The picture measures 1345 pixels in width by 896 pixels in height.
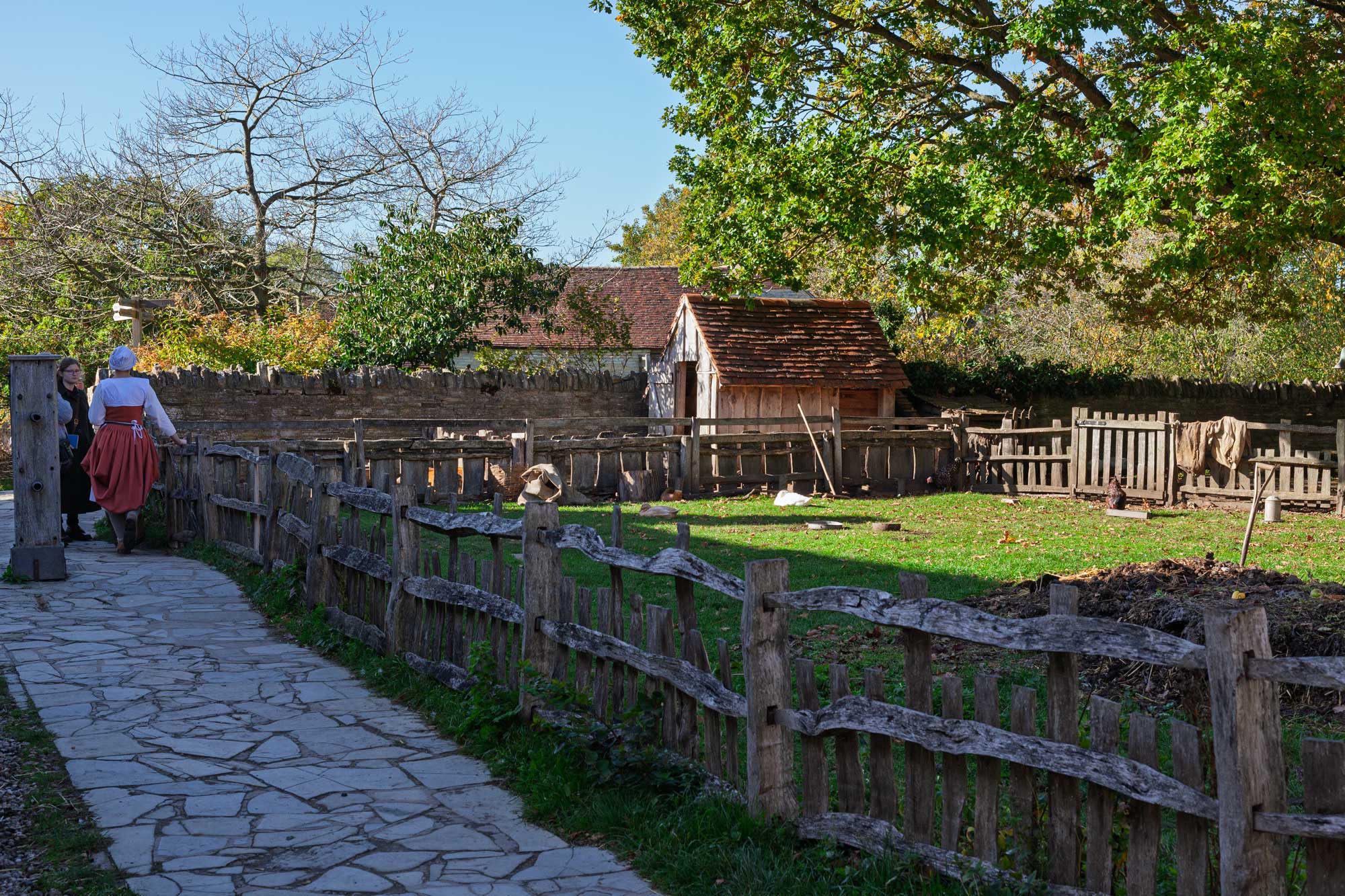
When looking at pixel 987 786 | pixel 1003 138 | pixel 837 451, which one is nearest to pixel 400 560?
pixel 987 786

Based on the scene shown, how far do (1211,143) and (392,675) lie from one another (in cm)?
1077

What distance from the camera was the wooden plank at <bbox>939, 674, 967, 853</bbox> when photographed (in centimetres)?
363

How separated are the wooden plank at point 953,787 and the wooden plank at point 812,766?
1.76ft

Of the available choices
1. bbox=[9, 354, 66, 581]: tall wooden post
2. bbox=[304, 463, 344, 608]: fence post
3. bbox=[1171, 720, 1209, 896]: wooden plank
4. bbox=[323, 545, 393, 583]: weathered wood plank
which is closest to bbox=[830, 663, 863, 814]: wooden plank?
bbox=[1171, 720, 1209, 896]: wooden plank

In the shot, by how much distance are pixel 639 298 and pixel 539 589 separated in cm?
3277

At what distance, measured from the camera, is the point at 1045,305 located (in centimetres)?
3528

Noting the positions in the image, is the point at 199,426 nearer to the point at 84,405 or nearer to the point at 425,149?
the point at 84,405

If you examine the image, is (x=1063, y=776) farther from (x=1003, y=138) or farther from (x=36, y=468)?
(x=1003, y=138)

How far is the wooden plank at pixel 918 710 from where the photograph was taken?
3.75m

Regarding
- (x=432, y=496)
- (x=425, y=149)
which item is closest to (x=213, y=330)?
(x=425, y=149)

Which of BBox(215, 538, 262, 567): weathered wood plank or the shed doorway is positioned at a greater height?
the shed doorway

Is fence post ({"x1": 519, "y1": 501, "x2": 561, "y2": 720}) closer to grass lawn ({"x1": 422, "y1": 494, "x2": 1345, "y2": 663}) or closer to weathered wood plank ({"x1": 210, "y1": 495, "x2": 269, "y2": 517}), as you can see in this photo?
grass lawn ({"x1": 422, "y1": 494, "x2": 1345, "y2": 663})

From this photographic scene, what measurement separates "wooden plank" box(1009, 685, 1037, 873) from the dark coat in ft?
36.4

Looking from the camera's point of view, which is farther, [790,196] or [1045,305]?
[1045,305]
